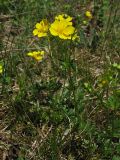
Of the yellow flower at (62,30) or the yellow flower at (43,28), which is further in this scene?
the yellow flower at (43,28)

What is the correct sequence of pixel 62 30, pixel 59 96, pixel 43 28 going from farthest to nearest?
pixel 59 96 → pixel 43 28 → pixel 62 30

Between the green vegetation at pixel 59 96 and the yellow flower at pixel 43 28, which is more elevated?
the yellow flower at pixel 43 28

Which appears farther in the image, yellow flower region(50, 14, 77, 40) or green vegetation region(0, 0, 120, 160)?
→ green vegetation region(0, 0, 120, 160)

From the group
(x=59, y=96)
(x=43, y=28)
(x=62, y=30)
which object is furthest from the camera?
(x=59, y=96)

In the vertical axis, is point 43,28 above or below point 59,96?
above

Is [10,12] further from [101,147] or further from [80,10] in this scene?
[101,147]

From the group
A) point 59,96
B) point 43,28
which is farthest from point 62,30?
point 59,96

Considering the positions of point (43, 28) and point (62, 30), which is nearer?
point (62, 30)

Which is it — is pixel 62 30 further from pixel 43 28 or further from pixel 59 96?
pixel 59 96

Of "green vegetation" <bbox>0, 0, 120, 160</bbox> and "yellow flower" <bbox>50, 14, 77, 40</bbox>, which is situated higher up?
"yellow flower" <bbox>50, 14, 77, 40</bbox>
